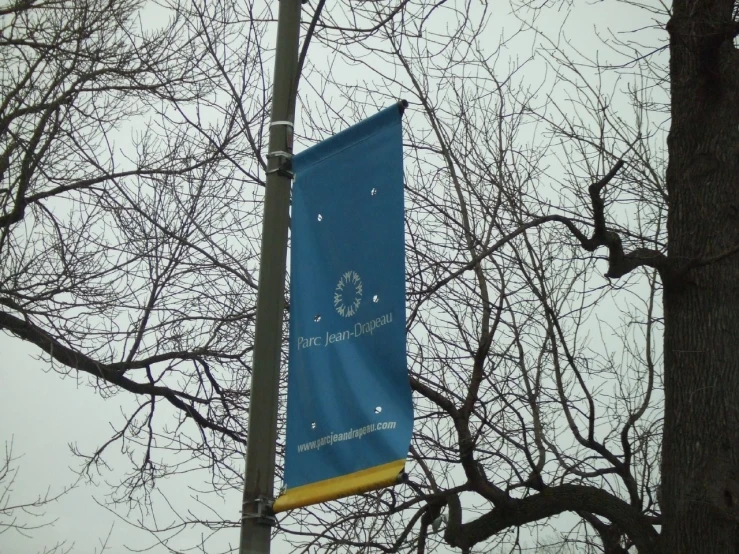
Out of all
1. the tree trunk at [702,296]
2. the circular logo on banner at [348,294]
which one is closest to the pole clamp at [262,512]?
the circular logo on banner at [348,294]

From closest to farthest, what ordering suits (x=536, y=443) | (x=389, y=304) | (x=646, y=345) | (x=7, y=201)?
(x=389, y=304) → (x=536, y=443) → (x=646, y=345) → (x=7, y=201)

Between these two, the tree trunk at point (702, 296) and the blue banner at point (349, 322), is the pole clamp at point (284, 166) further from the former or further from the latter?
the tree trunk at point (702, 296)

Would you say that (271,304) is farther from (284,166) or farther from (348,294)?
(284,166)

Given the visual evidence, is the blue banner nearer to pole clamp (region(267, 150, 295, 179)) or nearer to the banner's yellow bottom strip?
the banner's yellow bottom strip

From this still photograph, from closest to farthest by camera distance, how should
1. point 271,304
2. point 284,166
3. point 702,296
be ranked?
point 271,304, point 284,166, point 702,296

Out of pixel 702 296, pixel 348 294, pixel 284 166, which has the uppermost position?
pixel 702 296

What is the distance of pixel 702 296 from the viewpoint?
695cm

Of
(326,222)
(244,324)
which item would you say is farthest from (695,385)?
(244,324)

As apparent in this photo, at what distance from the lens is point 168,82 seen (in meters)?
10.6

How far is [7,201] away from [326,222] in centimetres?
648

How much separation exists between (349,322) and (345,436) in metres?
0.45

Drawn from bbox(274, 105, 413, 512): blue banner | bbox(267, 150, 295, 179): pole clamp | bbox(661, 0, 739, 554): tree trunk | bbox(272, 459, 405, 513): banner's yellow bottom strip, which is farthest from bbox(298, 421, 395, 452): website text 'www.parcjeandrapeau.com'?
bbox(661, 0, 739, 554): tree trunk

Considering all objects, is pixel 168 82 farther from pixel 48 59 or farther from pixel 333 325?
pixel 333 325

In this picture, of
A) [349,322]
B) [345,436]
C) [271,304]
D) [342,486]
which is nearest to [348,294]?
[349,322]
